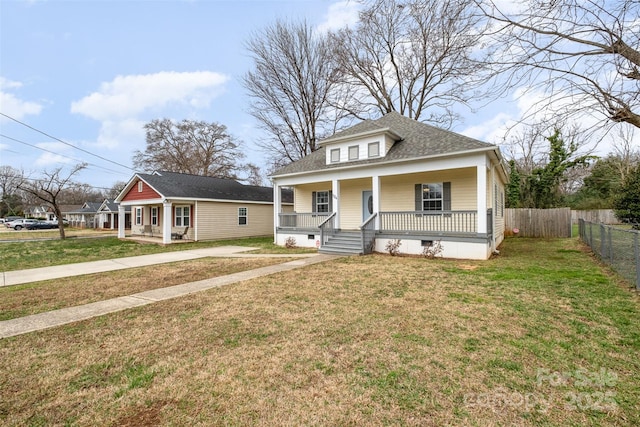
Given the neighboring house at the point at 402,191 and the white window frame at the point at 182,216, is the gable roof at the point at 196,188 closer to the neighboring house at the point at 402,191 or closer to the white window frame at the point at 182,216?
the white window frame at the point at 182,216

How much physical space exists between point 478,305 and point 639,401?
2.50 m

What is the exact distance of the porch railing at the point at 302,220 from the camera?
45.9ft

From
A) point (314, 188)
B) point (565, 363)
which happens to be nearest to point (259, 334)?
point (565, 363)

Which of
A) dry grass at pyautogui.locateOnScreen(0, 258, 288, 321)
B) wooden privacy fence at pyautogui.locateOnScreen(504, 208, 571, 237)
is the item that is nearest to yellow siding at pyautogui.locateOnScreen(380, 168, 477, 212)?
dry grass at pyautogui.locateOnScreen(0, 258, 288, 321)

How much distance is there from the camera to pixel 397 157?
38.1 ft

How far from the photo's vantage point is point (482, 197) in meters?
9.77

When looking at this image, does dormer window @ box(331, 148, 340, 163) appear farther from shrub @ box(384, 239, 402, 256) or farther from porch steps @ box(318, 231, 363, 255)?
shrub @ box(384, 239, 402, 256)

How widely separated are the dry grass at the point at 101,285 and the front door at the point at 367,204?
18.7 ft

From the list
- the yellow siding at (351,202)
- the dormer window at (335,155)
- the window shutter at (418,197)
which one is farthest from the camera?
the yellow siding at (351,202)

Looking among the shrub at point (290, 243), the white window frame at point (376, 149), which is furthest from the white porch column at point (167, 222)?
the white window frame at point (376, 149)

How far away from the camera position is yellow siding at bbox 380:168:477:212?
11594 millimetres

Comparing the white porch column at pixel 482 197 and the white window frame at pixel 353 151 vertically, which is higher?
the white window frame at pixel 353 151

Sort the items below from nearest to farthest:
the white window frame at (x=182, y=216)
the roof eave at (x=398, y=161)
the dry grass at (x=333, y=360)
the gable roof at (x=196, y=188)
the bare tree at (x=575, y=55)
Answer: the dry grass at (x=333, y=360)
the bare tree at (x=575, y=55)
the roof eave at (x=398, y=161)
the gable roof at (x=196, y=188)
the white window frame at (x=182, y=216)

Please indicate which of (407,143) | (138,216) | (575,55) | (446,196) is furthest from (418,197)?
(138,216)
